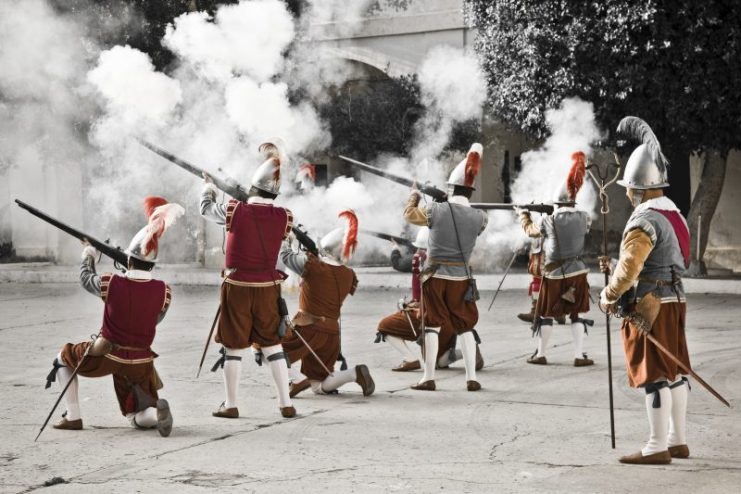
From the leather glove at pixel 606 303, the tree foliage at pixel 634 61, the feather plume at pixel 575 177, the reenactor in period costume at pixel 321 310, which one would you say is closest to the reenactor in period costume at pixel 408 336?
the reenactor in period costume at pixel 321 310

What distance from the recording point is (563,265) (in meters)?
10.4

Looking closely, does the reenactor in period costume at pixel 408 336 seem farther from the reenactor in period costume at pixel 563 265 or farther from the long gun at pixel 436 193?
the reenactor in period costume at pixel 563 265

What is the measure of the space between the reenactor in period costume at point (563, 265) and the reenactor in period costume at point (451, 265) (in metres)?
1.40

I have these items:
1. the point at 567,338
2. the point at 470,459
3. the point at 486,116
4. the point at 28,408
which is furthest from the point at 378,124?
the point at 470,459

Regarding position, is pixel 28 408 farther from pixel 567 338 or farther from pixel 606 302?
pixel 567 338

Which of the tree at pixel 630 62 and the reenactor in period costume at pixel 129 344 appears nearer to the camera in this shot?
the reenactor in period costume at pixel 129 344

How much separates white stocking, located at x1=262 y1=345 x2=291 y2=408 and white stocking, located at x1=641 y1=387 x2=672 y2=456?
2.65 metres

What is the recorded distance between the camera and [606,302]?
20.7ft

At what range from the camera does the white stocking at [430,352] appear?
8.84 metres

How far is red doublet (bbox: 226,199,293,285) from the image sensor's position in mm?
7695

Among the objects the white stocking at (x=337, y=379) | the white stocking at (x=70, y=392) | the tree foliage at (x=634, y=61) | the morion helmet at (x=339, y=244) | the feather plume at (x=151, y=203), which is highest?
the tree foliage at (x=634, y=61)

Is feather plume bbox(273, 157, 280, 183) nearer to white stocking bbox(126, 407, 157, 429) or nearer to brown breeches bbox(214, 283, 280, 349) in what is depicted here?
brown breeches bbox(214, 283, 280, 349)

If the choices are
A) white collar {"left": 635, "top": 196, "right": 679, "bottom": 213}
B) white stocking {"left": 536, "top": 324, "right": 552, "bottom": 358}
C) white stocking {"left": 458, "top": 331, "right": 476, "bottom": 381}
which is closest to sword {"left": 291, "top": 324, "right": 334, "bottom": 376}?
white stocking {"left": 458, "top": 331, "right": 476, "bottom": 381}

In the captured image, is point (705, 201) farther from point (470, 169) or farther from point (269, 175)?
point (269, 175)
